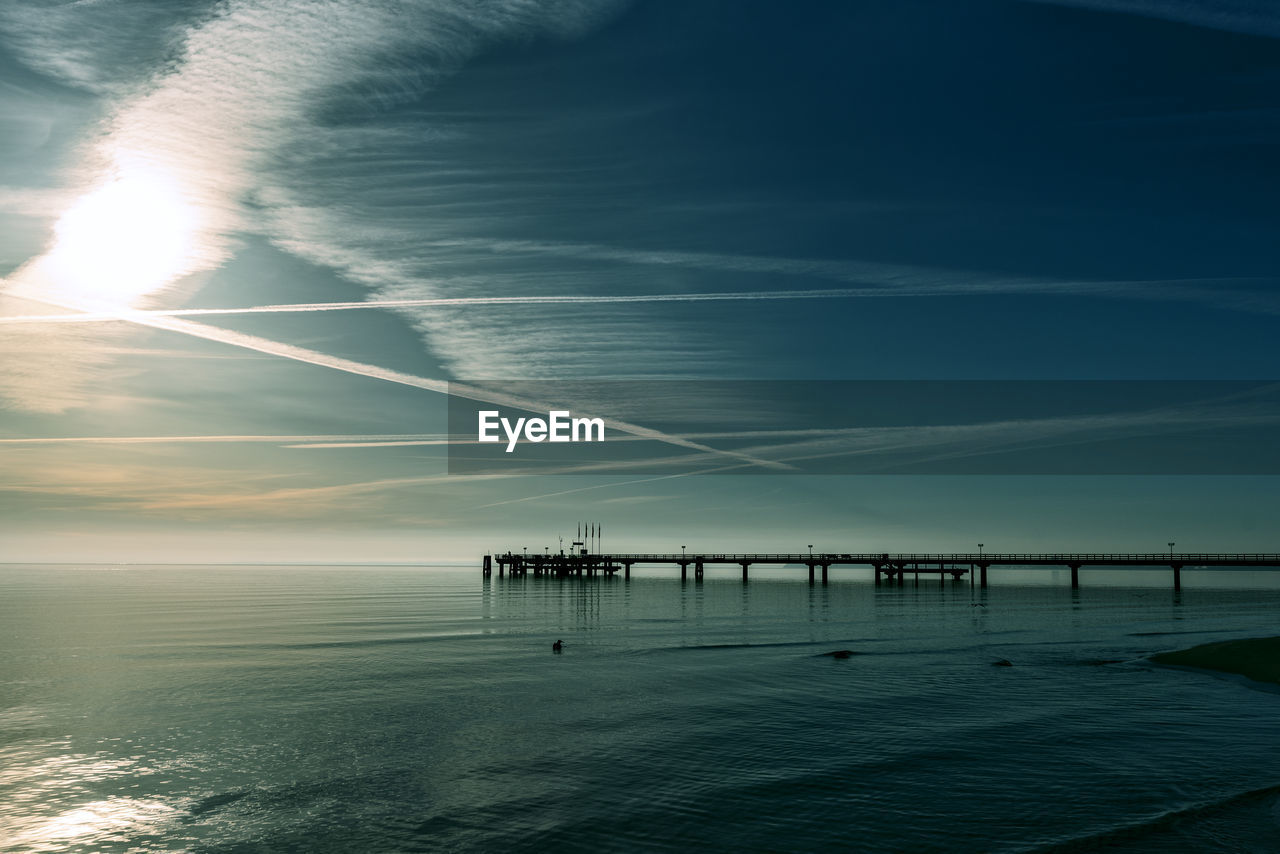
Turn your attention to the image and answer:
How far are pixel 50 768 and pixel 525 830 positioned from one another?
14416 millimetres

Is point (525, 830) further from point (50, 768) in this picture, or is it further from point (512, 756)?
point (50, 768)

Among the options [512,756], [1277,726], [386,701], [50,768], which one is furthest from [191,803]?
[1277,726]

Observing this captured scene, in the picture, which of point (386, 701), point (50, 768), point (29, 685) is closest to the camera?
point (50, 768)

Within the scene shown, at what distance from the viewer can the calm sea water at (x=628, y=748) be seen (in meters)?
16.6

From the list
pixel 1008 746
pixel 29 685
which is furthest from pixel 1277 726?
pixel 29 685

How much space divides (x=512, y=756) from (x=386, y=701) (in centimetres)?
1058

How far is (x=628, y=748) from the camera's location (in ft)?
77.4

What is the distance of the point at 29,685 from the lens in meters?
36.0

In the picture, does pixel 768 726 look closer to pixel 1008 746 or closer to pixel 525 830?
pixel 1008 746

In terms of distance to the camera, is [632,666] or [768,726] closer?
[768,726]

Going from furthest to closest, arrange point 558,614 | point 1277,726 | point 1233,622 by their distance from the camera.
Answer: point 558,614
point 1233,622
point 1277,726

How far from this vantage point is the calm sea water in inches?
655

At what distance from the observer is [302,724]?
27.4 meters

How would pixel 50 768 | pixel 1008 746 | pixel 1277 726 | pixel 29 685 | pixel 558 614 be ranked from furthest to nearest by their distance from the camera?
pixel 558 614, pixel 29 685, pixel 1277 726, pixel 1008 746, pixel 50 768
